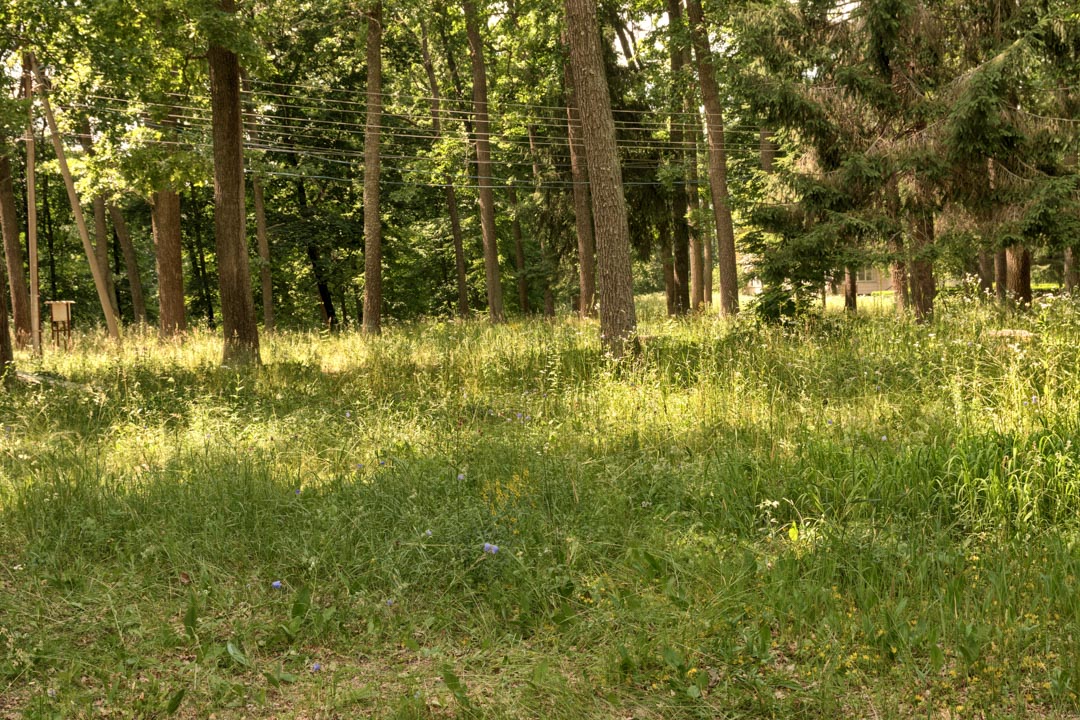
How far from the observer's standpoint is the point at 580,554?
4469 mm

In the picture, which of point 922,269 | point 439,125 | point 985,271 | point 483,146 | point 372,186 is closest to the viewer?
point 922,269

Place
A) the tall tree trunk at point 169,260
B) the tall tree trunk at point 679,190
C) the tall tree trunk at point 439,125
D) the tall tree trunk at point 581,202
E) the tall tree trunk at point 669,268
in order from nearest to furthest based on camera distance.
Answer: the tall tree trunk at point 169,260
the tall tree trunk at point 679,190
the tall tree trunk at point 581,202
the tall tree trunk at point 669,268
the tall tree trunk at point 439,125

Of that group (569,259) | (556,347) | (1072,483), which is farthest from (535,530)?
(569,259)

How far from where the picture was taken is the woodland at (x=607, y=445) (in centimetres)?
357

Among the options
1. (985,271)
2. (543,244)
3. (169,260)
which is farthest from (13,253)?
(985,271)

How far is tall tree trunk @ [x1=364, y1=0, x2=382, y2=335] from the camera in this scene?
16938 millimetres

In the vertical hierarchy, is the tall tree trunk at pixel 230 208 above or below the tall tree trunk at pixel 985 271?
above

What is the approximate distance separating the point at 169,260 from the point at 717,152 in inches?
464

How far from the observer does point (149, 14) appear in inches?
424

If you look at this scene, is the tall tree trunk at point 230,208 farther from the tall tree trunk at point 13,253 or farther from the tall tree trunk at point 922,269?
the tall tree trunk at point 922,269

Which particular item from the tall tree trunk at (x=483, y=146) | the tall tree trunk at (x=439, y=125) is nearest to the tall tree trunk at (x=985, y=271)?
the tall tree trunk at (x=483, y=146)

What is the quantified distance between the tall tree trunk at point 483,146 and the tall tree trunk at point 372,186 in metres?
2.62

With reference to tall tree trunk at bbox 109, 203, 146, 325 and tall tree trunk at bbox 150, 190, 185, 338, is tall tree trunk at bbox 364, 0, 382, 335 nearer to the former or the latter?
tall tree trunk at bbox 150, 190, 185, 338

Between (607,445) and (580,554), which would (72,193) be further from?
(580,554)
